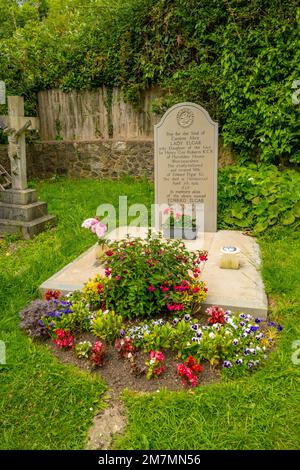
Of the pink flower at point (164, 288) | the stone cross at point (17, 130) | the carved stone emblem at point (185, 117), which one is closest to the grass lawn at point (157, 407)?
the pink flower at point (164, 288)

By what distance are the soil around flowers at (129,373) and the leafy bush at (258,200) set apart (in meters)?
3.24

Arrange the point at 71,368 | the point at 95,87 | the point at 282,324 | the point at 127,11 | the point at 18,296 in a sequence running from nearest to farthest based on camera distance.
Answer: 1. the point at 71,368
2. the point at 282,324
3. the point at 18,296
4. the point at 127,11
5. the point at 95,87

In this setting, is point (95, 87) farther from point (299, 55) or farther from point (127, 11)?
point (299, 55)

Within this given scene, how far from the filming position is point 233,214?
5.94 metres

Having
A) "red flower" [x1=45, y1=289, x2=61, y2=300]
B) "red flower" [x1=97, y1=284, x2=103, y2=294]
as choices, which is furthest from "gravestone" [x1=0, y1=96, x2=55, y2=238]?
"red flower" [x1=97, y1=284, x2=103, y2=294]

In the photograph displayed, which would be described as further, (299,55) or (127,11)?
(127,11)

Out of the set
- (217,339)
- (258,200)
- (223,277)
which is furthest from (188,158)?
(217,339)

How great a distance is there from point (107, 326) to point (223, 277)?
Result: 1.54m

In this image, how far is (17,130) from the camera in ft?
18.5

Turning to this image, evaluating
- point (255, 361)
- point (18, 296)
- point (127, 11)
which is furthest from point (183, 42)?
point (255, 361)

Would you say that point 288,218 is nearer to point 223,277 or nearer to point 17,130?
point 223,277

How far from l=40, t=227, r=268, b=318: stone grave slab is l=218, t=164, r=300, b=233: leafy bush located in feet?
1.67

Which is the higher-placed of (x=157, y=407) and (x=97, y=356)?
(x=97, y=356)
